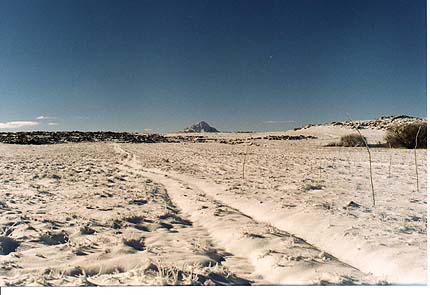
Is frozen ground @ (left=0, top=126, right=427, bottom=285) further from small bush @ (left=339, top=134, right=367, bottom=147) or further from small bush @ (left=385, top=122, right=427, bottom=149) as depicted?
small bush @ (left=339, top=134, right=367, bottom=147)

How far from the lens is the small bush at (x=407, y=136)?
15219 millimetres

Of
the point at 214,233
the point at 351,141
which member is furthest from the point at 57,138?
the point at 214,233

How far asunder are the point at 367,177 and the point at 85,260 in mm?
6256

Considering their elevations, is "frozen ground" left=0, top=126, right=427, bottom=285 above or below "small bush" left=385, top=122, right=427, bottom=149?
below

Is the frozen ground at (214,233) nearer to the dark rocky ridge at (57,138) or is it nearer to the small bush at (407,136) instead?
Answer: the small bush at (407,136)

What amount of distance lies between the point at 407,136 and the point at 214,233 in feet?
45.9

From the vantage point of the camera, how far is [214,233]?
3.97 m

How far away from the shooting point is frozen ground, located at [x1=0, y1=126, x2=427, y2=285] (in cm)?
276

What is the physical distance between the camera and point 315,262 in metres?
2.97

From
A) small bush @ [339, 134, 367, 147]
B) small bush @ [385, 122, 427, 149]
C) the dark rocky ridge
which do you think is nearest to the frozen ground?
small bush @ [385, 122, 427, 149]

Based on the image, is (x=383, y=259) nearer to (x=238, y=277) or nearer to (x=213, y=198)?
(x=238, y=277)

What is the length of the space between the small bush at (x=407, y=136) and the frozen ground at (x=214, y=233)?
9.11 meters

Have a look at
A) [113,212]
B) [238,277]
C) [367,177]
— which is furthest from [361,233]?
[367,177]

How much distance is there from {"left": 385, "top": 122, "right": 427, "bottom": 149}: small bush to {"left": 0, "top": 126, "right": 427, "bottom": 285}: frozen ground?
29.9 ft
